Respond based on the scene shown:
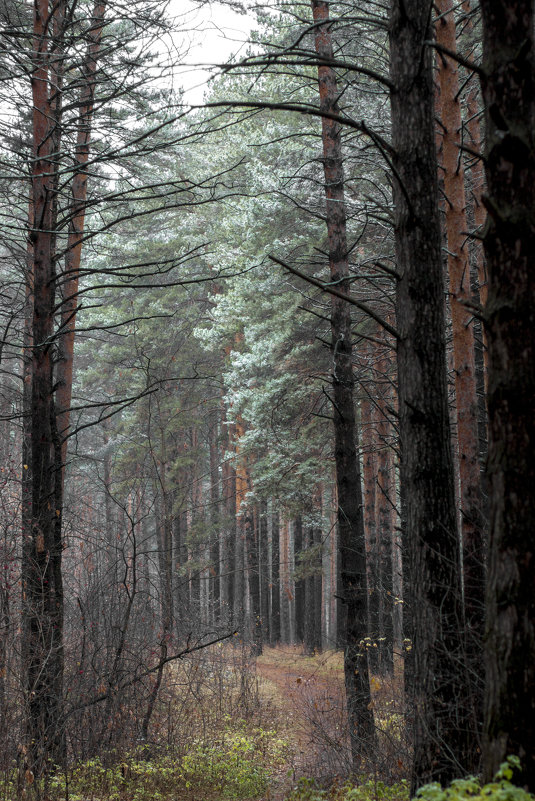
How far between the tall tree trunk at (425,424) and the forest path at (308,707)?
136 inches

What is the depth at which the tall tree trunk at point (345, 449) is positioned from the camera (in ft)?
26.9

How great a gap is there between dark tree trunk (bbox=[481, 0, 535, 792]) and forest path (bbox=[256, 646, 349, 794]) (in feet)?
15.7

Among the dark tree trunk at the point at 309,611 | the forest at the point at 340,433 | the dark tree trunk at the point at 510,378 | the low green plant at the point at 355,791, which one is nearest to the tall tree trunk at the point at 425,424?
the forest at the point at 340,433

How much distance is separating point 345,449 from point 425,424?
462cm

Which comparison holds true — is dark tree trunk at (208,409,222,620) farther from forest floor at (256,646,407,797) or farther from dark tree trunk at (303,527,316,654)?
forest floor at (256,646,407,797)

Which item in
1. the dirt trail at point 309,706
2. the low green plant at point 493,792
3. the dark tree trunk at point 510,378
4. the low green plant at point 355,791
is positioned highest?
the dark tree trunk at point 510,378

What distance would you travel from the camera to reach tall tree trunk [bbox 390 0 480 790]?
4172 mm

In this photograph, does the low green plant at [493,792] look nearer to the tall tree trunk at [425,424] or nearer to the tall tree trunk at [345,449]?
the tall tree trunk at [425,424]

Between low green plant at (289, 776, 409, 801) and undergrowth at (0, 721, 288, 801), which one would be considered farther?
undergrowth at (0, 721, 288, 801)

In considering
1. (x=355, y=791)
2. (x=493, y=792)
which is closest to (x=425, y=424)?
(x=493, y=792)

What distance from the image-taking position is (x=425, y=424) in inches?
170

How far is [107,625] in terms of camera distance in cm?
858

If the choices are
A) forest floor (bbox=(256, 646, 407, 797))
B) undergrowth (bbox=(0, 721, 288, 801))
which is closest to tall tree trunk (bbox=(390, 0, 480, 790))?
forest floor (bbox=(256, 646, 407, 797))

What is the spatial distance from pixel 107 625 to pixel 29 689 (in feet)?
7.58
